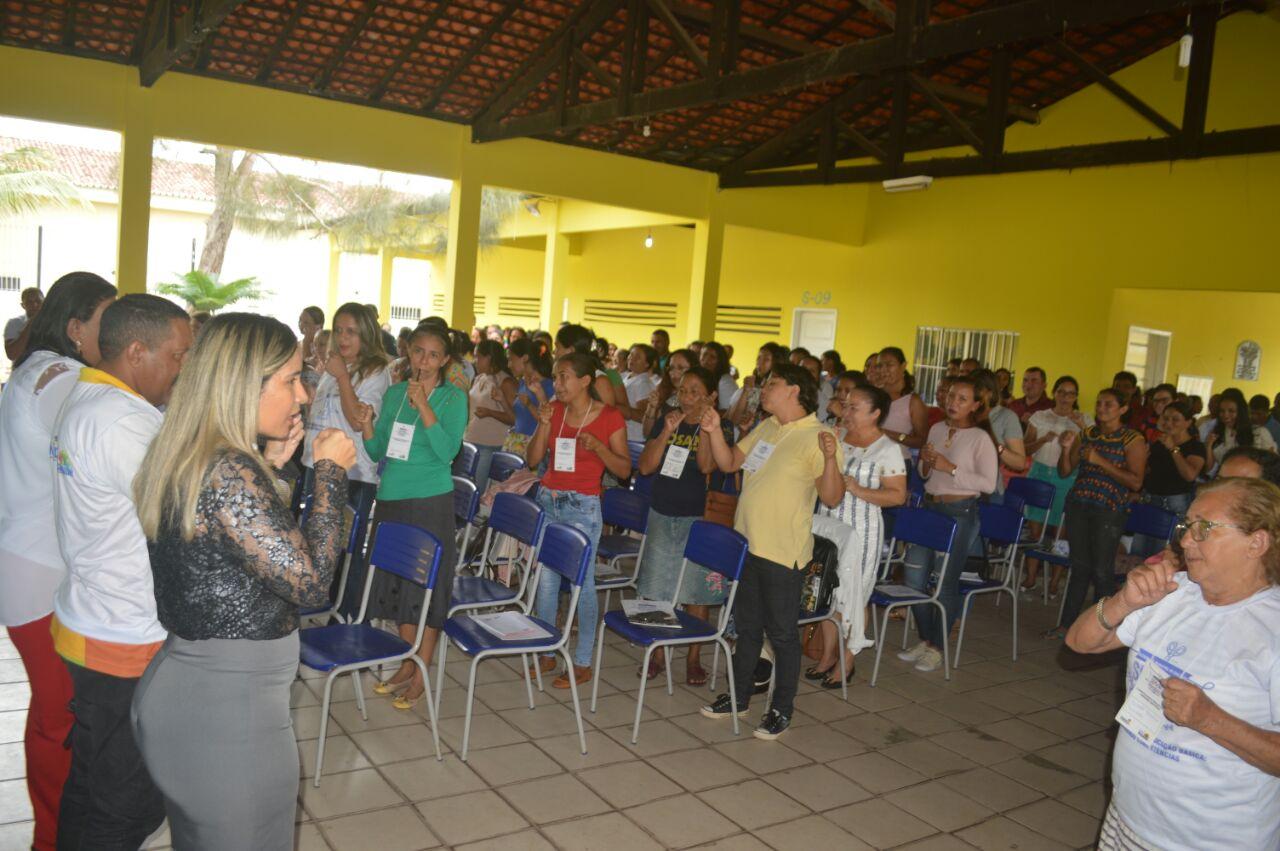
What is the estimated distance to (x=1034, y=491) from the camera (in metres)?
6.66

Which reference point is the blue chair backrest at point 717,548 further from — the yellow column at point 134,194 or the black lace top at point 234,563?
the yellow column at point 134,194

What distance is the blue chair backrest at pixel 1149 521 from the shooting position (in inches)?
233

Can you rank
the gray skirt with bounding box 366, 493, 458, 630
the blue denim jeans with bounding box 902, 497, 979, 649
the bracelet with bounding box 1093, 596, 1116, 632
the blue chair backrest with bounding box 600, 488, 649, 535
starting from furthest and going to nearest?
1. the blue chair backrest with bounding box 600, 488, 649, 535
2. the blue denim jeans with bounding box 902, 497, 979, 649
3. the gray skirt with bounding box 366, 493, 458, 630
4. the bracelet with bounding box 1093, 596, 1116, 632

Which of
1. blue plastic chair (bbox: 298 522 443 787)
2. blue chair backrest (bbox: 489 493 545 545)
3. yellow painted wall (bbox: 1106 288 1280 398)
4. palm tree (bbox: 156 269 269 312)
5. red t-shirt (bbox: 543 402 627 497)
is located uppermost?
yellow painted wall (bbox: 1106 288 1280 398)

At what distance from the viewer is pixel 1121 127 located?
1077 cm

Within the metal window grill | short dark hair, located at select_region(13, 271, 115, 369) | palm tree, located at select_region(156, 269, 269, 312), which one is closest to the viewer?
short dark hair, located at select_region(13, 271, 115, 369)

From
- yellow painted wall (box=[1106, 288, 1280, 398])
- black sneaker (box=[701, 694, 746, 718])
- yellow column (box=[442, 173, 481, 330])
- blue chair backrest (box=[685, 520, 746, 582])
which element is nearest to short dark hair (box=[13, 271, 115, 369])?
blue chair backrest (box=[685, 520, 746, 582])

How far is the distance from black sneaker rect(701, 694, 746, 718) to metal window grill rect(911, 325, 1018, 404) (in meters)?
8.53

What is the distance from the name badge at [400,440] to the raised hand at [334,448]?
6.66 ft

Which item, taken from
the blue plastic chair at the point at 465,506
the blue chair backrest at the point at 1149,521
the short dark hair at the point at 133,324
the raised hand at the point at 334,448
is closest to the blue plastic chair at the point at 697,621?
the blue plastic chair at the point at 465,506

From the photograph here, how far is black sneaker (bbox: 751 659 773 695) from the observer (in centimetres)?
452

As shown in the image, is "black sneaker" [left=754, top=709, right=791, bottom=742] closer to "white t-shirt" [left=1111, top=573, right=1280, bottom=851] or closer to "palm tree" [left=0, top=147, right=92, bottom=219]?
"white t-shirt" [left=1111, top=573, right=1280, bottom=851]

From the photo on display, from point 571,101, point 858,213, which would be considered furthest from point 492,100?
point 858,213

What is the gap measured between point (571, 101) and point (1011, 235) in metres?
6.27
